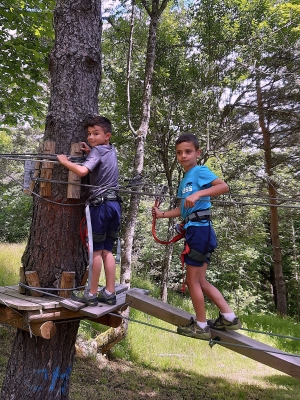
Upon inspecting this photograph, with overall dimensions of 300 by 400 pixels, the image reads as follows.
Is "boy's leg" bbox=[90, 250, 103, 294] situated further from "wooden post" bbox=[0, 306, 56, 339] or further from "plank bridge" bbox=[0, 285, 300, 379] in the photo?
"wooden post" bbox=[0, 306, 56, 339]

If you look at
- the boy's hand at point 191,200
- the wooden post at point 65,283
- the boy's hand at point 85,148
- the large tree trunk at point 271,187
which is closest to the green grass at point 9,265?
the wooden post at point 65,283

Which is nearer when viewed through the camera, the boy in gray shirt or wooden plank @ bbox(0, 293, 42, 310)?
wooden plank @ bbox(0, 293, 42, 310)

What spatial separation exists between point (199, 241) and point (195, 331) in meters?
0.63

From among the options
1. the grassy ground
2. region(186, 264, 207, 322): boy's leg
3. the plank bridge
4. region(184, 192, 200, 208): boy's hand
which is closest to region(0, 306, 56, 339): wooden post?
the plank bridge

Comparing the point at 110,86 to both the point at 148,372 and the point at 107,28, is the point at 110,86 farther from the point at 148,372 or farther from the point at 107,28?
the point at 148,372

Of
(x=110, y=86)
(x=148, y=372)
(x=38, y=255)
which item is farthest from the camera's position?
(x=110, y=86)

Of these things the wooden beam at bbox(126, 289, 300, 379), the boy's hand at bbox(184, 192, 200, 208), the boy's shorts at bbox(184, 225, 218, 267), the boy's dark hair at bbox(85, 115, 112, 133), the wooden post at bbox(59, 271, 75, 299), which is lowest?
the wooden beam at bbox(126, 289, 300, 379)

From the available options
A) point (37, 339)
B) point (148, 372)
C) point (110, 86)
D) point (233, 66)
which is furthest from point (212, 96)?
point (37, 339)

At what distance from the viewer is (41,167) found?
2.47 metres

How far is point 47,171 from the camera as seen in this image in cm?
245

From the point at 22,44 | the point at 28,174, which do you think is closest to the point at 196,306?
the point at 28,174

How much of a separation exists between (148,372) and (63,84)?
475 cm

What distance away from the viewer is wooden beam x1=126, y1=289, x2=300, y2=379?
7.18ft

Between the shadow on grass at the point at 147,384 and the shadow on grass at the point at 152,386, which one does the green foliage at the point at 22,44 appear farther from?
the shadow on grass at the point at 152,386
